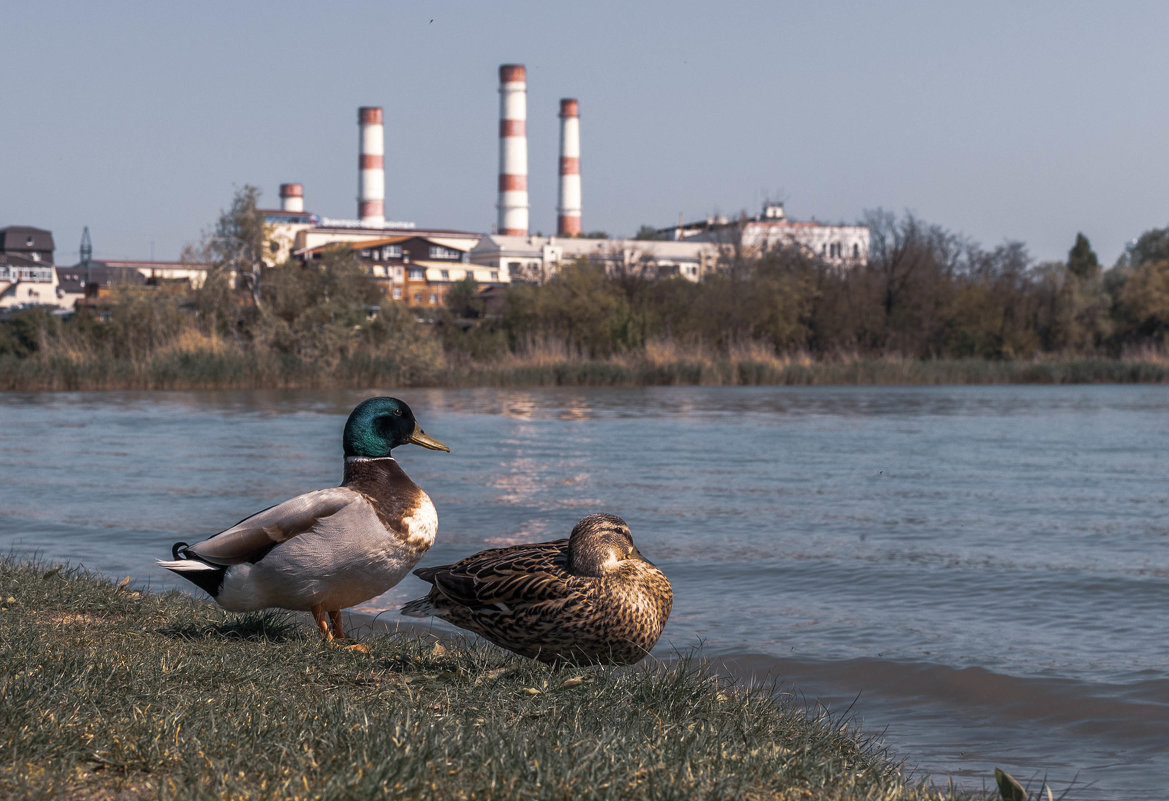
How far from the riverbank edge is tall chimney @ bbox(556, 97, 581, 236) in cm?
6260

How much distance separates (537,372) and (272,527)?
34284 mm

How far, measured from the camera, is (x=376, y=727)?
357 centimetres

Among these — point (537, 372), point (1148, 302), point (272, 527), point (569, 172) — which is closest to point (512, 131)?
point (569, 172)

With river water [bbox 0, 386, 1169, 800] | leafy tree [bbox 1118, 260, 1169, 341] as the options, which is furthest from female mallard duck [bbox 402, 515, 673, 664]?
leafy tree [bbox 1118, 260, 1169, 341]

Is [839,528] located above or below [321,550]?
below

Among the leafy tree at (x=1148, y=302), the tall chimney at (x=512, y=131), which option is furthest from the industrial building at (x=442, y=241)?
the leafy tree at (x=1148, y=302)

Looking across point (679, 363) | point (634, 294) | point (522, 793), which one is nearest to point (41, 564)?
point (522, 793)

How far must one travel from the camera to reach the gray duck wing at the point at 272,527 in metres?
5.20

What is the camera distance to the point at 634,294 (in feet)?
183

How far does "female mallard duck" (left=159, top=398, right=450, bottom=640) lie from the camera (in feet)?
16.9

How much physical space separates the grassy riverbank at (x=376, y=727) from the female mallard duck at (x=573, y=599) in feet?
0.39

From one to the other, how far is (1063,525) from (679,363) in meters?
29.2

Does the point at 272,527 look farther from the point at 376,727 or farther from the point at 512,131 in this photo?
the point at 512,131

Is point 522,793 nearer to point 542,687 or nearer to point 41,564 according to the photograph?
point 542,687
